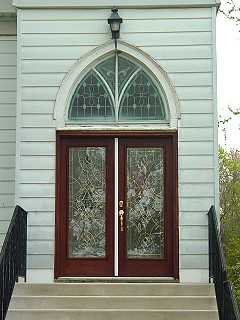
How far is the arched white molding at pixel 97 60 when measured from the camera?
8672mm

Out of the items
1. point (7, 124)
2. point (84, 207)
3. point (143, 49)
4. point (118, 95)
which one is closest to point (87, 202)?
point (84, 207)

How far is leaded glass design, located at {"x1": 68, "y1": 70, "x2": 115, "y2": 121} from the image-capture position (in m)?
8.82

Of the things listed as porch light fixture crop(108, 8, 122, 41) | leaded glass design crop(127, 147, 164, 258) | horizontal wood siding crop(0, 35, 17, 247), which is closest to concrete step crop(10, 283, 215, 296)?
leaded glass design crop(127, 147, 164, 258)

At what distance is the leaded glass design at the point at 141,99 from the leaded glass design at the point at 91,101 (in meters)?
0.19

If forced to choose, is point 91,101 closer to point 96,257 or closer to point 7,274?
point 96,257

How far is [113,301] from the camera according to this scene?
25.0 ft

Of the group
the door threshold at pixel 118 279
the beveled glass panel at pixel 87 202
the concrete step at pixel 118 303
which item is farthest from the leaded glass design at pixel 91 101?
the concrete step at pixel 118 303

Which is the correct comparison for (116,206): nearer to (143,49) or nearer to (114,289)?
(114,289)

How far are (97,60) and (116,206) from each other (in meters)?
1.86

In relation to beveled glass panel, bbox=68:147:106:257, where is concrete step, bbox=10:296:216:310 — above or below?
below

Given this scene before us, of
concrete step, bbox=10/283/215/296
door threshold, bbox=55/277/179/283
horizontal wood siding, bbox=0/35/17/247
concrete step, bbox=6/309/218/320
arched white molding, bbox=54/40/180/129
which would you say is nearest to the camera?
concrete step, bbox=6/309/218/320

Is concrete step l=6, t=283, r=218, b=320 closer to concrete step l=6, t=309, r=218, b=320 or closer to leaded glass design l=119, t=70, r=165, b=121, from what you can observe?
concrete step l=6, t=309, r=218, b=320

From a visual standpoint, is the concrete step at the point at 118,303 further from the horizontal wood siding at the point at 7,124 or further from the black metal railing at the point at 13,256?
the horizontal wood siding at the point at 7,124

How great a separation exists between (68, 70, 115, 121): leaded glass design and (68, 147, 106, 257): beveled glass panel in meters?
0.42
